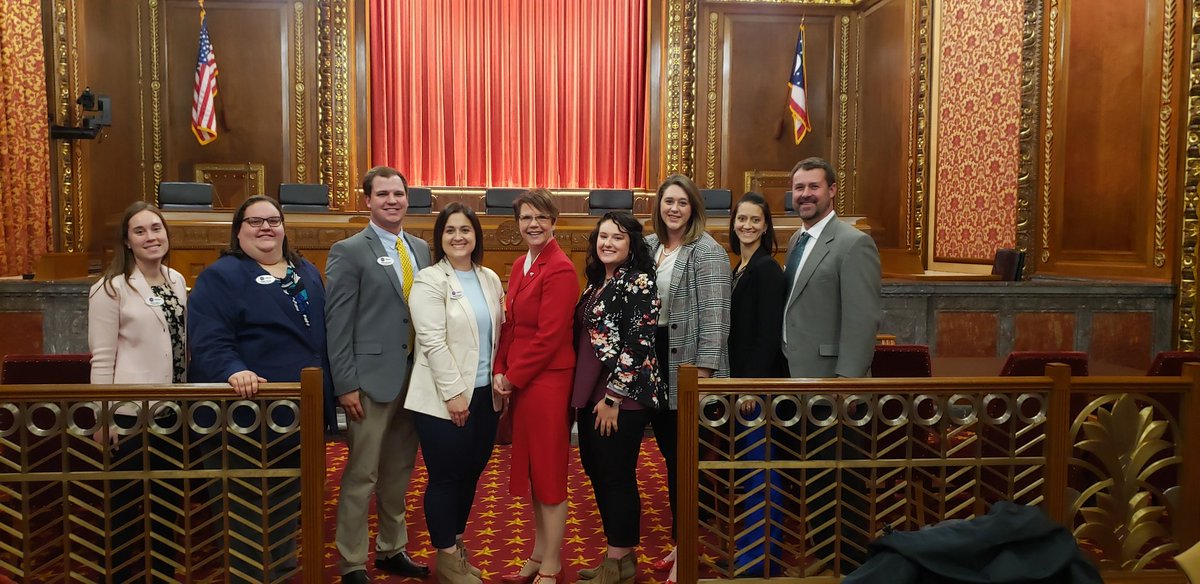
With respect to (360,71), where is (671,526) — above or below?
below

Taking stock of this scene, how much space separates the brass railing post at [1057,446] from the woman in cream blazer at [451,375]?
1.75 metres

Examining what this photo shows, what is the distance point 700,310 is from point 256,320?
1437 millimetres

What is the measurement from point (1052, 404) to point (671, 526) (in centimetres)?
154

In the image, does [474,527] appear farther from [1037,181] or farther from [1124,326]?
[1037,181]

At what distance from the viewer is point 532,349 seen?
2664mm

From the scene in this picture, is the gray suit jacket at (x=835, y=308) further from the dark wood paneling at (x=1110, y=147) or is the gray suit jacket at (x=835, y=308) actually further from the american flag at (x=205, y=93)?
the american flag at (x=205, y=93)

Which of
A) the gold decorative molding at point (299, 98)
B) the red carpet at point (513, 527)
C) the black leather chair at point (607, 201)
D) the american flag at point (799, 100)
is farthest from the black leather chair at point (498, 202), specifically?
the red carpet at point (513, 527)

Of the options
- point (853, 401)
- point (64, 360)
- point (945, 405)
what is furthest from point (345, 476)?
point (945, 405)

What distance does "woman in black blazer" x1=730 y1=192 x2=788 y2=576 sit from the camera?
2771mm

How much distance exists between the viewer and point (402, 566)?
2.92 meters

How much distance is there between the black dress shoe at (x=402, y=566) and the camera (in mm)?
2896

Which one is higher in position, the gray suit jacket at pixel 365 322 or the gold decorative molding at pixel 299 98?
the gold decorative molding at pixel 299 98

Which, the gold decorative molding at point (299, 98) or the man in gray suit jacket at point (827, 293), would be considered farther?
the gold decorative molding at point (299, 98)

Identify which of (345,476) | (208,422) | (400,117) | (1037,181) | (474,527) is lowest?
(474,527)
